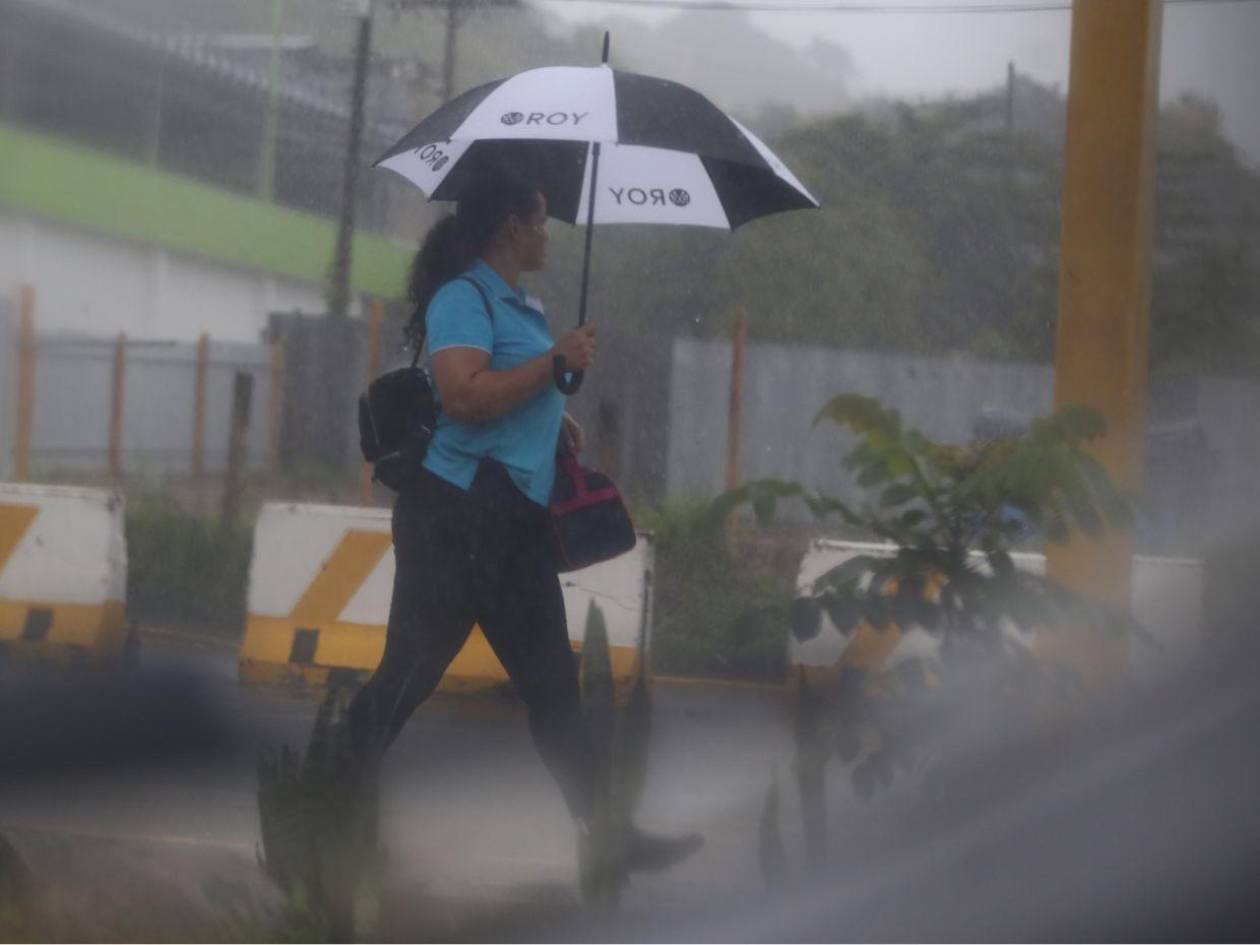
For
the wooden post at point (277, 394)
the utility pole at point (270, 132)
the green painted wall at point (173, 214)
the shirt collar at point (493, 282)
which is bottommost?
the wooden post at point (277, 394)

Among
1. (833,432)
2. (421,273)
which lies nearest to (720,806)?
(833,432)

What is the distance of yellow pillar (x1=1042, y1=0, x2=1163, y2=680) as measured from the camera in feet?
11.8

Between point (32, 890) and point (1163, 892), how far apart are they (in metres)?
2.40

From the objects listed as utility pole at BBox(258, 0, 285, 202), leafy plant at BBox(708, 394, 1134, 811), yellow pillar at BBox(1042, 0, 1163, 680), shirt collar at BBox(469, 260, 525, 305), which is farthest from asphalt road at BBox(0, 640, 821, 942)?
utility pole at BBox(258, 0, 285, 202)

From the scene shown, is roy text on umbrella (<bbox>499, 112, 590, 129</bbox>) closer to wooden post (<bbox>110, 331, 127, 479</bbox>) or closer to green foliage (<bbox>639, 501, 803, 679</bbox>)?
green foliage (<bbox>639, 501, 803, 679</bbox>)

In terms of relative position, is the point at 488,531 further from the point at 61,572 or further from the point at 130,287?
the point at 61,572

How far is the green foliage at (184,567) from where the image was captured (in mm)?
5613

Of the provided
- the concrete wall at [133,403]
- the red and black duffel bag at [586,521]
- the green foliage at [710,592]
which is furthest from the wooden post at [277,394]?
the red and black duffel bag at [586,521]

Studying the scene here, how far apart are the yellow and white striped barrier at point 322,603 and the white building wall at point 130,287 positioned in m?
0.80

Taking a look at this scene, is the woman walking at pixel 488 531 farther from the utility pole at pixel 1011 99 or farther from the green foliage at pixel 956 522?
the utility pole at pixel 1011 99

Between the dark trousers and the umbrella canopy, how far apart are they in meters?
0.74

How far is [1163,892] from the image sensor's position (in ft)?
11.9

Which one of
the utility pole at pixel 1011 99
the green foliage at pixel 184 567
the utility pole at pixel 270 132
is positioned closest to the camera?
the utility pole at pixel 1011 99

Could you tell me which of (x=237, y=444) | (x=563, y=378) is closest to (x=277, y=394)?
(x=237, y=444)
